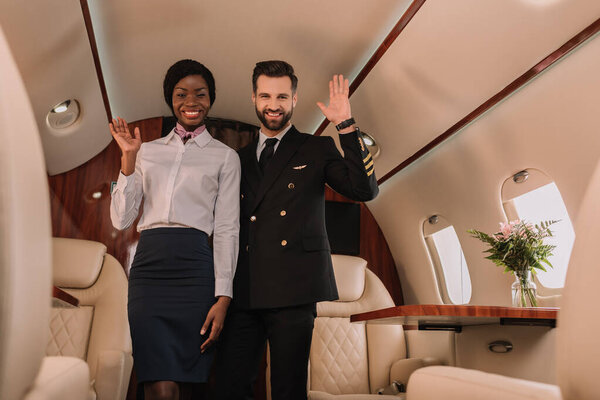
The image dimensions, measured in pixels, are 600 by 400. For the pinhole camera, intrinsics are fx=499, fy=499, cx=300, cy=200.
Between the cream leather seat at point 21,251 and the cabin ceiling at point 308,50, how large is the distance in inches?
79.3

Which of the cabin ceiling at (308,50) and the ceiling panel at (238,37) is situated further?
the ceiling panel at (238,37)

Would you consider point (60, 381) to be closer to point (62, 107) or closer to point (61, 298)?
point (61, 298)

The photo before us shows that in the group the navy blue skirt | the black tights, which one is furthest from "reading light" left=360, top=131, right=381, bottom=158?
the black tights

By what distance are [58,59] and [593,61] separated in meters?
2.72

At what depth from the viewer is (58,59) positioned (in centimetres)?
277

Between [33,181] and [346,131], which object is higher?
[346,131]

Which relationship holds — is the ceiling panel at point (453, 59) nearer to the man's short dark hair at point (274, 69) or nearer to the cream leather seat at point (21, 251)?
the man's short dark hair at point (274, 69)

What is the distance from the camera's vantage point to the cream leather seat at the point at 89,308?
3246 millimetres

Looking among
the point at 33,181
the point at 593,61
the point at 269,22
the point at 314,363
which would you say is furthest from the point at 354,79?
the point at 33,181

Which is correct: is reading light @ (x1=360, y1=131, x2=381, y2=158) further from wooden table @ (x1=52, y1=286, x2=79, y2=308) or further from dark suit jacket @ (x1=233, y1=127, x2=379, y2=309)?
wooden table @ (x1=52, y1=286, x2=79, y2=308)

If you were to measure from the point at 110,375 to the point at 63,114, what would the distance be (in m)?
1.80

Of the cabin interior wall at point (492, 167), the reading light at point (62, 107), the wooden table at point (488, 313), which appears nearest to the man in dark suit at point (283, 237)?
the wooden table at point (488, 313)

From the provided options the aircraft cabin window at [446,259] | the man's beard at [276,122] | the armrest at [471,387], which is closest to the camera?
the armrest at [471,387]

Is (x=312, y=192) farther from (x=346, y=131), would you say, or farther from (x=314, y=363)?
(x=314, y=363)
